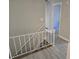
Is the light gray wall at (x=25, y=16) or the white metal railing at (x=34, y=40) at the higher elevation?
the light gray wall at (x=25, y=16)

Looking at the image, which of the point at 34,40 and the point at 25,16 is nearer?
the point at 34,40

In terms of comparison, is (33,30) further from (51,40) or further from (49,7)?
(49,7)

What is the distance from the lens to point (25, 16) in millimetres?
4816

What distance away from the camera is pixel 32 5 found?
4992mm

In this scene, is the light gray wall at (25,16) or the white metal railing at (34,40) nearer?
the white metal railing at (34,40)

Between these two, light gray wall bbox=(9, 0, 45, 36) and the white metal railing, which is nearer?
the white metal railing

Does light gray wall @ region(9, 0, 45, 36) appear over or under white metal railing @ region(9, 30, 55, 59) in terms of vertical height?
over

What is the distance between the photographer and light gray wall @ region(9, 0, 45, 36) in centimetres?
448

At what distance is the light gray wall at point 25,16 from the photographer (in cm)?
448

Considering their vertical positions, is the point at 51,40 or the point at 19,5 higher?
the point at 19,5
